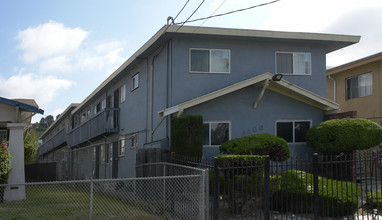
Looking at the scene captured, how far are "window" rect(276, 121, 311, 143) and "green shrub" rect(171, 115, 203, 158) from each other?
13.2 feet

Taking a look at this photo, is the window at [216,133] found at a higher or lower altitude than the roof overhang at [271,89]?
lower

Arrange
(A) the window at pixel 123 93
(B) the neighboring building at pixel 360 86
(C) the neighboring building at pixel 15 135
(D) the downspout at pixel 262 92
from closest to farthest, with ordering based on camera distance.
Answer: (C) the neighboring building at pixel 15 135, (D) the downspout at pixel 262 92, (B) the neighboring building at pixel 360 86, (A) the window at pixel 123 93

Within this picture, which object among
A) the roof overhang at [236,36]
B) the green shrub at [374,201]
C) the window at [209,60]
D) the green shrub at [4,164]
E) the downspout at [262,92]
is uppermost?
the roof overhang at [236,36]

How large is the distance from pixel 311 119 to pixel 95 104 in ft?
57.2

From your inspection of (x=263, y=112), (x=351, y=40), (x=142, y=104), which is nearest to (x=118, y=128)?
(x=142, y=104)

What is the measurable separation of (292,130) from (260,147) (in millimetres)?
3464

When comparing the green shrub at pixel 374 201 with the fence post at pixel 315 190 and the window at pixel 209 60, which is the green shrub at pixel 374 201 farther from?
the window at pixel 209 60

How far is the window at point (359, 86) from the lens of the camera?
20469mm

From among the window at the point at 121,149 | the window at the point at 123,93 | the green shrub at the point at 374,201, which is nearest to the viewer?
the green shrub at the point at 374,201

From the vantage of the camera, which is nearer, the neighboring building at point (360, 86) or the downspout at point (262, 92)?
the downspout at point (262, 92)

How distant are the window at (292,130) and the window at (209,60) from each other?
296 centimetres

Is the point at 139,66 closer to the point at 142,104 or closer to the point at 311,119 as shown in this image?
the point at 142,104

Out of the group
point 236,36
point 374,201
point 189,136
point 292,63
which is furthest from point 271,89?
point 374,201

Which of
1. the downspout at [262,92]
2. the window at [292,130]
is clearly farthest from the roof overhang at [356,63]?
the downspout at [262,92]
